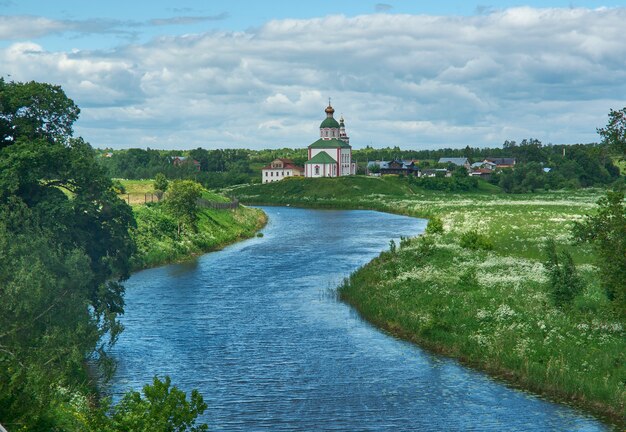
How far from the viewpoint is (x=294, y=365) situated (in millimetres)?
34469

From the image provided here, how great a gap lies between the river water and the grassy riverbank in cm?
836

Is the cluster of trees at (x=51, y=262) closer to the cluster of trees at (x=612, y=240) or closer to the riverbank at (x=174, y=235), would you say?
the cluster of trees at (x=612, y=240)

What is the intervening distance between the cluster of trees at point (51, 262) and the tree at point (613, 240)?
17460 mm

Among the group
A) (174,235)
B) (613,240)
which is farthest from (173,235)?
(613,240)

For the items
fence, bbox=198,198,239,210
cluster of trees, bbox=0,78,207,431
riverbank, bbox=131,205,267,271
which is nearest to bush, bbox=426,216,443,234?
riverbank, bbox=131,205,267,271

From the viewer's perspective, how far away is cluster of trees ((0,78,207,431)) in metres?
22.2

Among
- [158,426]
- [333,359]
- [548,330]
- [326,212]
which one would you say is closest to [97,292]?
[333,359]

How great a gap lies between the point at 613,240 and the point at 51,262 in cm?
2265

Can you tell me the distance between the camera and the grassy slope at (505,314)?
30.2 meters

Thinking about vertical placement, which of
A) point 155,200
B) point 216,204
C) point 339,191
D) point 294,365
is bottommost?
point 294,365

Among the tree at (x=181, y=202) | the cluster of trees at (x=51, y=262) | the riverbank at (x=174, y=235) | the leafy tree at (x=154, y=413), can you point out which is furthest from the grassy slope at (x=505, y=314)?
the tree at (x=181, y=202)

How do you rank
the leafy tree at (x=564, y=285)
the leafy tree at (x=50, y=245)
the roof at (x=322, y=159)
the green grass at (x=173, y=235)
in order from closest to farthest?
the leafy tree at (x=50, y=245) → the leafy tree at (x=564, y=285) → the green grass at (x=173, y=235) → the roof at (x=322, y=159)

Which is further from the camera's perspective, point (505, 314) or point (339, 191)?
point (339, 191)

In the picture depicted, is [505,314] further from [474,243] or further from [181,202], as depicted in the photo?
[181,202]
